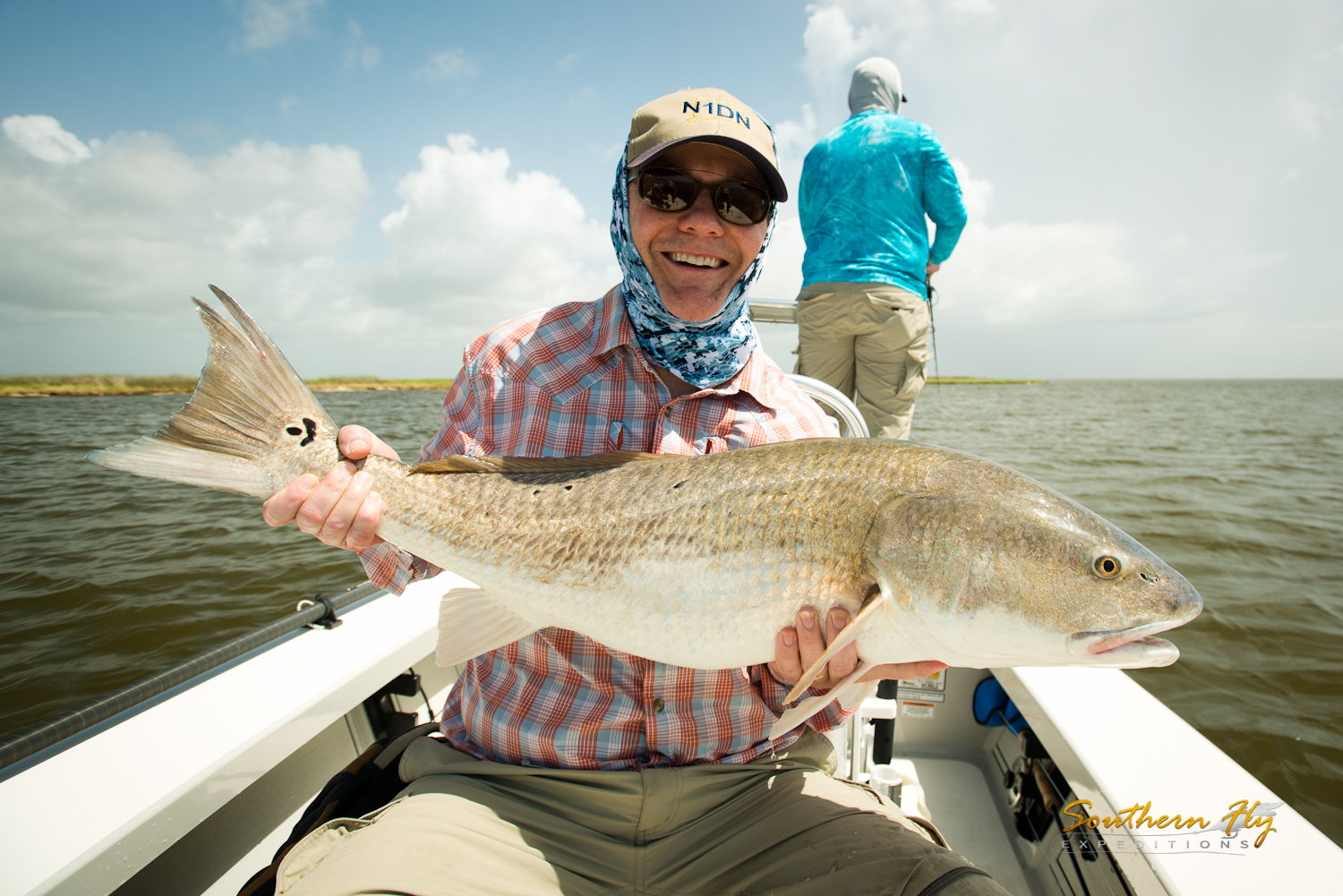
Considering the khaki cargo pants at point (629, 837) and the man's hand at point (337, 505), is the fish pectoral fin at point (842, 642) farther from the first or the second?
the man's hand at point (337, 505)

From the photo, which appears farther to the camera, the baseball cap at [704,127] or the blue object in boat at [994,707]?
the blue object in boat at [994,707]

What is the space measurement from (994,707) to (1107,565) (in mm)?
2638

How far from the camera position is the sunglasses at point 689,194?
2389 millimetres

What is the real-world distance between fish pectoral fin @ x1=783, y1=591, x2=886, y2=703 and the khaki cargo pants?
1.78ft

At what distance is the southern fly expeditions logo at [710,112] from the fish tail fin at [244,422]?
178 cm

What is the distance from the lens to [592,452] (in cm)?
243

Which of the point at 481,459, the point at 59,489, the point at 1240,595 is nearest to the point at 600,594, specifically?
the point at 481,459

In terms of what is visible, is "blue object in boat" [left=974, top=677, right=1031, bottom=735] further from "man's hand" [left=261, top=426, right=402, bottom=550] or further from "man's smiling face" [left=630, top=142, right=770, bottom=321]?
"man's hand" [left=261, top=426, right=402, bottom=550]

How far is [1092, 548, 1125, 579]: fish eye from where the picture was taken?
1.75m

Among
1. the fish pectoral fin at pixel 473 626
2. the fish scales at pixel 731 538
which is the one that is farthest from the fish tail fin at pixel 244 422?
the fish pectoral fin at pixel 473 626

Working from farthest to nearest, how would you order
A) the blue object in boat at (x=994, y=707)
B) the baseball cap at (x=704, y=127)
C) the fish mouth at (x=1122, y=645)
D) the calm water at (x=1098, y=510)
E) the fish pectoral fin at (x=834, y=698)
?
the calm water at (x=1098, y=510) < the blue object in boat at (x=994, y=707) < the baseball cap at (x=704, y=127) < the fish pectoral fin at (x=834, y=698) < the fish mouth at (x=1122, y=645)

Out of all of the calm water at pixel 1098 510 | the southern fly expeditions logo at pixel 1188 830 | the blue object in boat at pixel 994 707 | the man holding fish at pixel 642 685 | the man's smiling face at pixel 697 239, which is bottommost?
the calm water at pixel 1098 510

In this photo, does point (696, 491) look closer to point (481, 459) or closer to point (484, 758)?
point (481, 459)

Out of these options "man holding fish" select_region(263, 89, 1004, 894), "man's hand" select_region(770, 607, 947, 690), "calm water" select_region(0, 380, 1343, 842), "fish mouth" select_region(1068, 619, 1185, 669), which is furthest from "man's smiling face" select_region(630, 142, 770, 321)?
"calm water" select_region(0, 380, 1343, 842)
